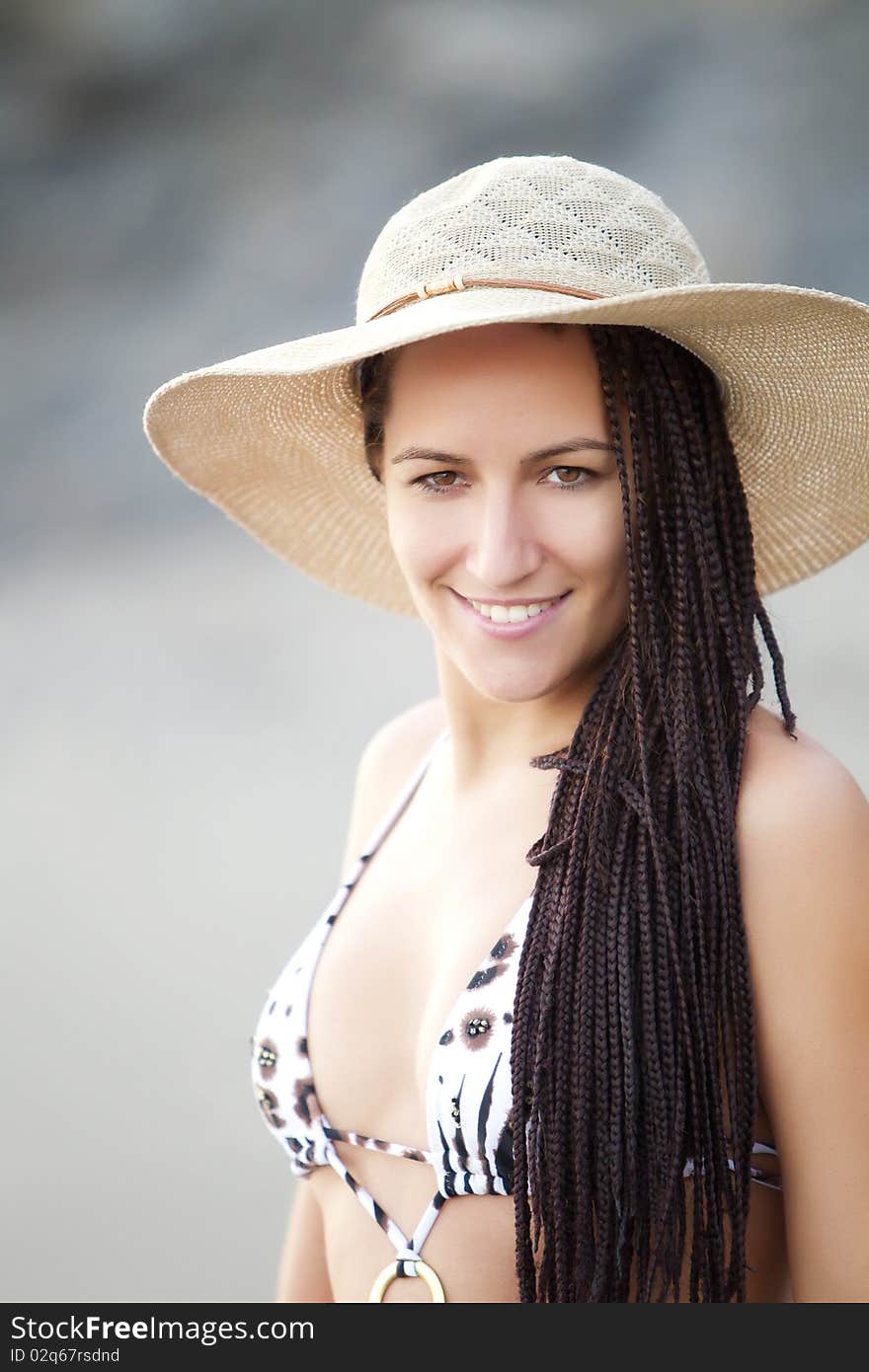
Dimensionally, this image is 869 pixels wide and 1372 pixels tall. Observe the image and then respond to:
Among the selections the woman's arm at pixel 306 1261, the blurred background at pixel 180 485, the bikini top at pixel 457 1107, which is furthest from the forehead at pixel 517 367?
the blurred background at pixel 180 485

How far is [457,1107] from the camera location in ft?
4.97

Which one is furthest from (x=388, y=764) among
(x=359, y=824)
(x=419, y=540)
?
(x=419, y=540)

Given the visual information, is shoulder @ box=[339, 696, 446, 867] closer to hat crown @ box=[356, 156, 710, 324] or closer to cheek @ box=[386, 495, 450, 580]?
cheek @ box=[386, 495, 450, 580]

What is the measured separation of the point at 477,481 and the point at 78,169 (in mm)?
3908

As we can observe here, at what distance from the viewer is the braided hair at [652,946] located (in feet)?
4.68

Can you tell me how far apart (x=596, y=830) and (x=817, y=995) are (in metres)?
0.28

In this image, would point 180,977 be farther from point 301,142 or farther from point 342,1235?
point 301,142

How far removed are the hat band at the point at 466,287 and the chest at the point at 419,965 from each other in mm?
620

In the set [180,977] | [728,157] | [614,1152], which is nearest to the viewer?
[614,1152]

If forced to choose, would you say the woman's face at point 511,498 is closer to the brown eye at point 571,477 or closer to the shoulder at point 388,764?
the brown eye at point 571,477

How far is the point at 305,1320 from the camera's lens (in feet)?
5.30

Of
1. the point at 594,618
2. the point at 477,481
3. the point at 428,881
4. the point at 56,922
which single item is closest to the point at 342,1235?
the point at 428,881

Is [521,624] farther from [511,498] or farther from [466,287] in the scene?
[466,287]

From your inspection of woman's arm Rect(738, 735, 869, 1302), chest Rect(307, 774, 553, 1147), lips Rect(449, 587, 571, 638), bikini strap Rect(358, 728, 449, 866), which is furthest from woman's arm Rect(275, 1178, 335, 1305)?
lips Rect(449, 587, 571, 638)
